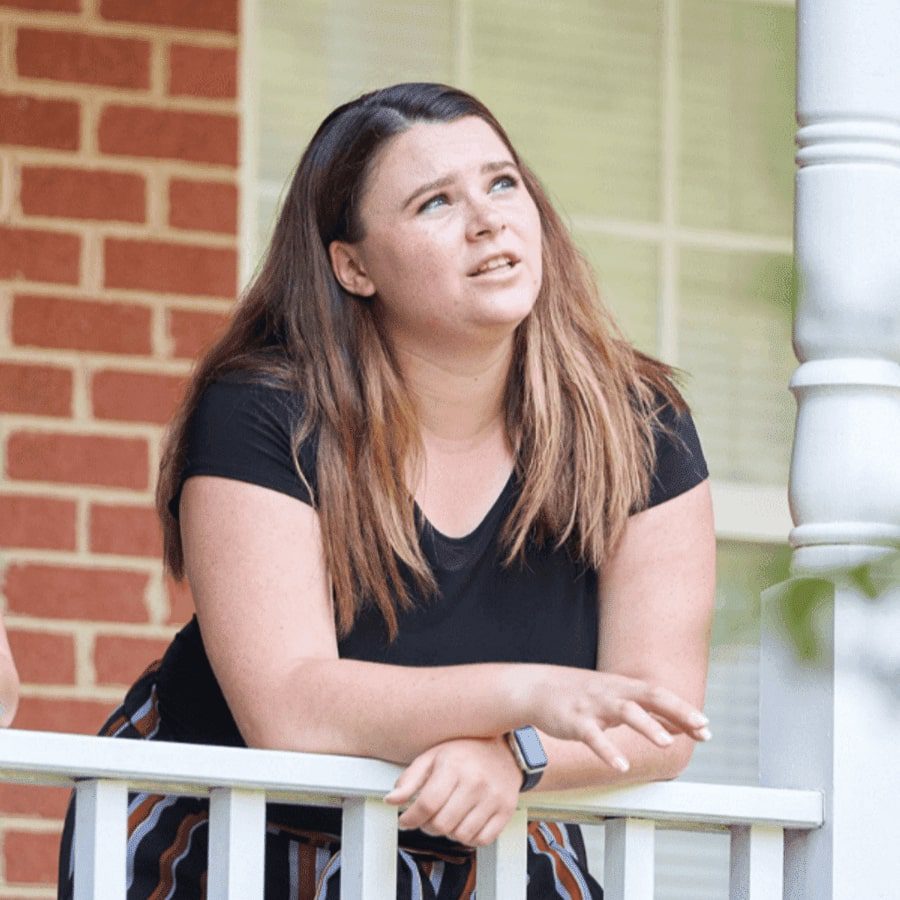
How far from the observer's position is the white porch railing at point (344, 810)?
1860 mm

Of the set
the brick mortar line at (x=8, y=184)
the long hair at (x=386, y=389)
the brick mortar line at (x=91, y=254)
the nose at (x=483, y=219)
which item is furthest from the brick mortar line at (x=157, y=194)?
the nose at (x=483, y=219)

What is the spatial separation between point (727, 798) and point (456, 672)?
1.18ft

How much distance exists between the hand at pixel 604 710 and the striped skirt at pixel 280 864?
0.48 meters

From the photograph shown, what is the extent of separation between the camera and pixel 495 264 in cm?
234

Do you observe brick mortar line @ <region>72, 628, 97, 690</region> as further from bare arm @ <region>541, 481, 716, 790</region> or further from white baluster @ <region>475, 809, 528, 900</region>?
white baluster @ <region>475, 809, 528, 900</region>

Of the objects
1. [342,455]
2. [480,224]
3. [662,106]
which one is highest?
[662,106]

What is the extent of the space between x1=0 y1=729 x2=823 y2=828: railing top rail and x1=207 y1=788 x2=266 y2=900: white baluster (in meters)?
A: 0.02

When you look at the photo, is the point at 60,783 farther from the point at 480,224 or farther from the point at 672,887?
the point at 672,887

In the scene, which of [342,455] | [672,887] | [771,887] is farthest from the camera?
[672,887]

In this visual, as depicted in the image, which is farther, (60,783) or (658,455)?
(658,455)

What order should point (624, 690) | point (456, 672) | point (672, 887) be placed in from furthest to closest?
1. point (672, 887)
2. point (456, 672)
3. point (624, 690)

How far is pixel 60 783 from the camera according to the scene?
191cm

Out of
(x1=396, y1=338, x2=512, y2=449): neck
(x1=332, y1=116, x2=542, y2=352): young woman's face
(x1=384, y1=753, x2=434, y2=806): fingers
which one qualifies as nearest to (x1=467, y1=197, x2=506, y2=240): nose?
(x1=332, y1=116, x2=542, y2=352): young woman's face

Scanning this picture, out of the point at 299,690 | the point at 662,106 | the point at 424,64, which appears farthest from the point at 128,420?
the point at 299,690
